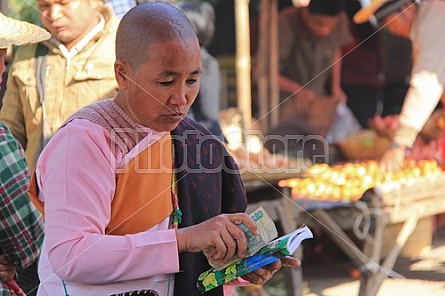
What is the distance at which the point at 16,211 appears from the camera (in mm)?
2361

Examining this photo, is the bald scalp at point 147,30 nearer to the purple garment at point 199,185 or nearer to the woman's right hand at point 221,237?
the purple garment at point 199,185

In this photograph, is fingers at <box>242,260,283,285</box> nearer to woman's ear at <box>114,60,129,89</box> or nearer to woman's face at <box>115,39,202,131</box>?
woman's face at <box>115,39,202,131</box>

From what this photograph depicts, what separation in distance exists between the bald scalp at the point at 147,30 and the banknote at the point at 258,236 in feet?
1.30

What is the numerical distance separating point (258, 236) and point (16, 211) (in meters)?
0.95

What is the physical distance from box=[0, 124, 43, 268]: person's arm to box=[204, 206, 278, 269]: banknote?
2.74 ft

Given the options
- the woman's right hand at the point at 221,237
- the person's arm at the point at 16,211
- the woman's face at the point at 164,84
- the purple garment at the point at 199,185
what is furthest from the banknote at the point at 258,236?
the person's arm at the point at 16,211

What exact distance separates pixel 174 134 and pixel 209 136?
0.45 ft

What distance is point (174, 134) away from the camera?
1888 mm

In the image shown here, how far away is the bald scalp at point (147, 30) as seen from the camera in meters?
1.73

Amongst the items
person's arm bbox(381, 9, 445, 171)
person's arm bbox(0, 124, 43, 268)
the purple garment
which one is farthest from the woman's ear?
person's arm bbox(381, 9, 445, 171)

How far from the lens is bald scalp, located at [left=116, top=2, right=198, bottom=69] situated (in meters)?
1.73

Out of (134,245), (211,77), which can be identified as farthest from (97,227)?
(211,77)

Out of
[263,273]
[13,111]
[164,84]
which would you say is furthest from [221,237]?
[13,111]

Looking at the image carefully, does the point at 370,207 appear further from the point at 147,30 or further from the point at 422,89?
the point at 147,30
